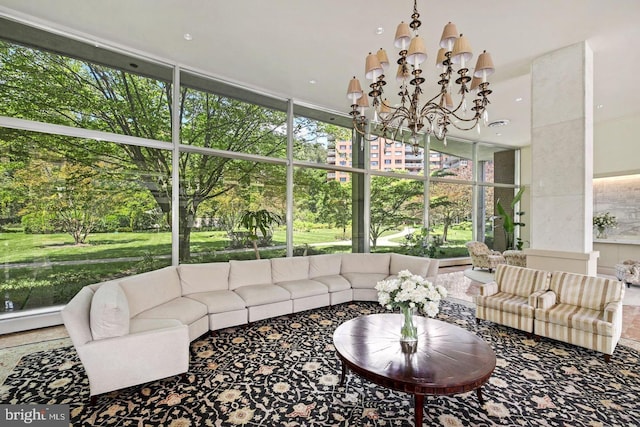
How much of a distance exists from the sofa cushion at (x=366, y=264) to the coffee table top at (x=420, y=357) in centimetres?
246

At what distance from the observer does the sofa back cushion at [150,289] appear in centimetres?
323

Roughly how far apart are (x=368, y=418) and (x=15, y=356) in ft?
12.5

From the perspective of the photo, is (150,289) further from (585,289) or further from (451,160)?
(451,160)

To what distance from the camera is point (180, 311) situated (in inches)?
132

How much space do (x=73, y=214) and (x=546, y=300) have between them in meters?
6.36

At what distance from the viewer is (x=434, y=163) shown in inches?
330

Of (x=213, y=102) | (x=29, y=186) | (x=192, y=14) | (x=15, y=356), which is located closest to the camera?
(x=15, y=356)

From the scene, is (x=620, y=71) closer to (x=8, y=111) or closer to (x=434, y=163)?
(x=434, y=163)

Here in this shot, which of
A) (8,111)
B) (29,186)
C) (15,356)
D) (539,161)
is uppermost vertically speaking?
(8,111)

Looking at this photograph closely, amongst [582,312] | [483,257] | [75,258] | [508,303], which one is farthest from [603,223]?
[75,258]

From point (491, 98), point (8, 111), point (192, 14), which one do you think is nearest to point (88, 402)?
point (8, 111)

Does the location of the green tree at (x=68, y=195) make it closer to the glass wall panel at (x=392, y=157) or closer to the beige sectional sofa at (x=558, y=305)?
the glass wall panel at (x=392, y=157)

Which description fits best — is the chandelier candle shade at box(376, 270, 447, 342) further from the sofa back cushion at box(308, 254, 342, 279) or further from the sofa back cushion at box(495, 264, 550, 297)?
the sofa back cushion at box(308, 254, 342, 279)

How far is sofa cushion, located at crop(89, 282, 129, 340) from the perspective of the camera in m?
2.48
